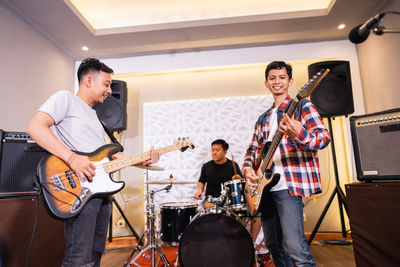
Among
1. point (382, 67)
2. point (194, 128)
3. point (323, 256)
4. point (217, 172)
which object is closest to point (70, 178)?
point (217, 172)

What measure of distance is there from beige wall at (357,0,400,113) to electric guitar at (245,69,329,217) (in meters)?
2.66

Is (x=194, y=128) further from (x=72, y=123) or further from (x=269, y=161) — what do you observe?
(x=72, y=123)

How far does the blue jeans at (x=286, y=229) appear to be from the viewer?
1.38 metres

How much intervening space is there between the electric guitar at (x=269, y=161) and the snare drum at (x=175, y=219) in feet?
3.65

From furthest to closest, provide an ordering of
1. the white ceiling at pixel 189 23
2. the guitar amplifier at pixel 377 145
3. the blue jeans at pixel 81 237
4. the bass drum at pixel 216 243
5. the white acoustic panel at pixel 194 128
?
the white acoustic panel at pixel 194 128 < the white ceiling at pixel 189 23 < the bass drum at pixel 216 243 < the guitar amplifier at pixel 377 145 < the blue jeans at pixel 81 237

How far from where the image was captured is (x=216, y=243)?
237 cm

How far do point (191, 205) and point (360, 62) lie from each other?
3.63 meters

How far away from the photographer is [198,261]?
2.36 meters

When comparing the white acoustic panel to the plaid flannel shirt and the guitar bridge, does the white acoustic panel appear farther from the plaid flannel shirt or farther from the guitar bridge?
→ the guitar bridge

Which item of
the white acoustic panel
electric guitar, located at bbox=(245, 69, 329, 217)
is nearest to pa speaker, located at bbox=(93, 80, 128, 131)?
the white acoustic panel

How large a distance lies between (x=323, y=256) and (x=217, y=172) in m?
1.73

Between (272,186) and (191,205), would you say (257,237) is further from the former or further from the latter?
(272,186)

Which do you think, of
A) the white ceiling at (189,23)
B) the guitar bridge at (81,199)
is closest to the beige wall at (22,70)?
the white ceiling at (189,23)

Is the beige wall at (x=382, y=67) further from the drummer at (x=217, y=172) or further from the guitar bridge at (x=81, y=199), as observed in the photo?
the guitar bridge at (x=81, y=199)
